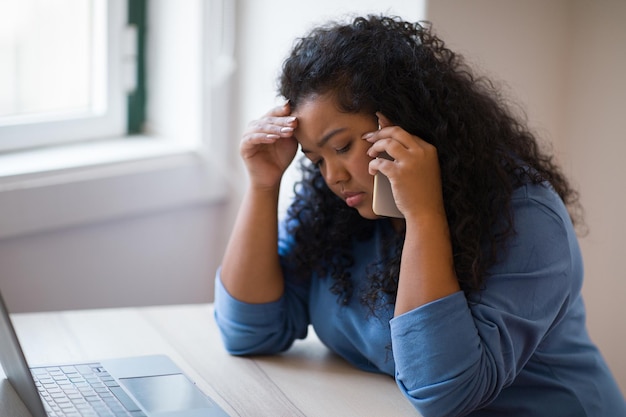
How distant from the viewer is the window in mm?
2105

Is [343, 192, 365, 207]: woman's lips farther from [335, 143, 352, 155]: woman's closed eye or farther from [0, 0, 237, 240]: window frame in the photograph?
[0, 0, 237, 240]: window frame

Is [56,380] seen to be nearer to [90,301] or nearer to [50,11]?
[90,301]

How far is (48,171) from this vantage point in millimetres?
1959

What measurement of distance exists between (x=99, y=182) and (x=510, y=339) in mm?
1112

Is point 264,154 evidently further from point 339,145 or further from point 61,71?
point 61,71

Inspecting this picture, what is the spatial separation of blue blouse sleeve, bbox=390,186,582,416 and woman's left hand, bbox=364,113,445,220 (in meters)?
0.13

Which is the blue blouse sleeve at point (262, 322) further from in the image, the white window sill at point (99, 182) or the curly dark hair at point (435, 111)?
the white window sill at point (99, 182)

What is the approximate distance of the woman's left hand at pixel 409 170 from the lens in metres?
1.28

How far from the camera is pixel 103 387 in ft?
4.25

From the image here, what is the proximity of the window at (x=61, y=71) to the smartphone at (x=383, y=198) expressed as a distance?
110cm

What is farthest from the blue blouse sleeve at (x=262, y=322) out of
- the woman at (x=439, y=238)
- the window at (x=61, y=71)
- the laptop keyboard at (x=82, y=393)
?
the window at (x=61, y=71)

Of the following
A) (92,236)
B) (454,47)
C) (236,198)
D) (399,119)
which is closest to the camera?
(399,119)

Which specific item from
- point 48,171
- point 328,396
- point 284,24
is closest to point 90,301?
point 48,171

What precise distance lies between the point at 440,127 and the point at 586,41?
788mm
